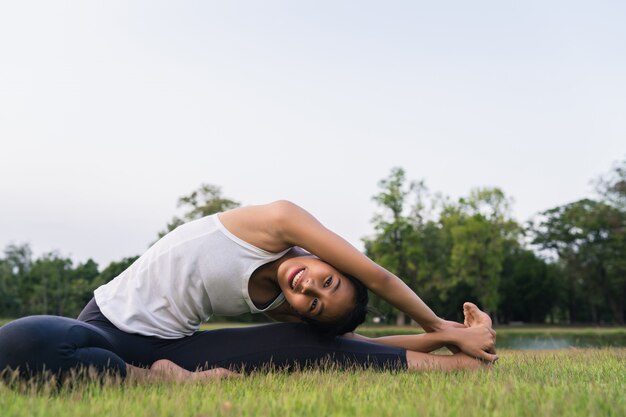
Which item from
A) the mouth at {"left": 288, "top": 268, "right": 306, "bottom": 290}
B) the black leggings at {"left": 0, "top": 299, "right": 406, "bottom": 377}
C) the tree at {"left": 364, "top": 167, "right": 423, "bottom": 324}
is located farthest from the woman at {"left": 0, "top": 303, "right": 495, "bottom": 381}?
the tree at {"left": 364, "top": 167, "right": 423, "bottom": 324}

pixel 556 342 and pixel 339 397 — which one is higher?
pixel 556 342

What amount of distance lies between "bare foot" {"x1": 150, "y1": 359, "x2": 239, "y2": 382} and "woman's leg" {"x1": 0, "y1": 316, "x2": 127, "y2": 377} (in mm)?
347

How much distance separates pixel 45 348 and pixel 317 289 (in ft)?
5.40

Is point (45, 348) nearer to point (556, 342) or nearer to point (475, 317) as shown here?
point (475, 317)

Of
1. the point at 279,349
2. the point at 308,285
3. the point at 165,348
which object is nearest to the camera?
the point at 308,285

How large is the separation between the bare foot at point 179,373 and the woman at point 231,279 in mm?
240

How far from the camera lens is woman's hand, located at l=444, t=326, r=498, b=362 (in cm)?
473

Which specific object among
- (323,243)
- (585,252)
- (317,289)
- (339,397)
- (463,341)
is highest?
(585,252)

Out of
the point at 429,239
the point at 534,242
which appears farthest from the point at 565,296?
the point at 429,239

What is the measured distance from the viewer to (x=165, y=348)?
173 inches

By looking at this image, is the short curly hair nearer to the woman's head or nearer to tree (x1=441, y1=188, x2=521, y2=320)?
the woman's head

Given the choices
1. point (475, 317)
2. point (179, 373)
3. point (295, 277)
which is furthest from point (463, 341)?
point (179, 373)

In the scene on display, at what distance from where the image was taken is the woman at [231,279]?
13.7 feet

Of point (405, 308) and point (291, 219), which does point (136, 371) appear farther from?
point (405, 308)
